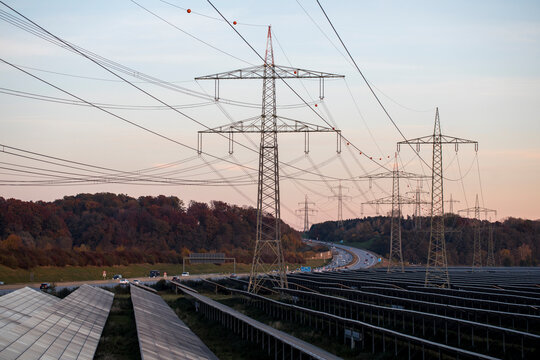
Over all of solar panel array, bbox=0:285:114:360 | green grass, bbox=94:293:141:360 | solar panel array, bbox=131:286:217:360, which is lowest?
green grass, bbox=94:293:141:360

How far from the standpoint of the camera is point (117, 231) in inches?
6024

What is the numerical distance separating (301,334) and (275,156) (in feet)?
61.0

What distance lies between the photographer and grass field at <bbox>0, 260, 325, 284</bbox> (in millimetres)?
93750

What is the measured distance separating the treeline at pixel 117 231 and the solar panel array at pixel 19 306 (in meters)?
54.2

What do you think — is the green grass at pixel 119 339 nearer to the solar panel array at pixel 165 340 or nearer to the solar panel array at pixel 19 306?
the solar panel array at pixel 165 340

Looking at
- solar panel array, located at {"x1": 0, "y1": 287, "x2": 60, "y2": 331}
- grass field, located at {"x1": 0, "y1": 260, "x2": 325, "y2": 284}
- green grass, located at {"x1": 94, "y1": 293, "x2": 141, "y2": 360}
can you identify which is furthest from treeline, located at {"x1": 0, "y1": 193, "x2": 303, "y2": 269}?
green grass, located at {"x1": 94, "y1": 293, "x2": 141, "y2": 360}

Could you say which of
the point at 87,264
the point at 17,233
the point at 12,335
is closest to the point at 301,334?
the point at 12,335

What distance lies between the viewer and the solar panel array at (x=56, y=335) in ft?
78.2

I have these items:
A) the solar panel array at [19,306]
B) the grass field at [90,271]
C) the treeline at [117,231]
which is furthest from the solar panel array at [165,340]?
the treeline at [117,231]

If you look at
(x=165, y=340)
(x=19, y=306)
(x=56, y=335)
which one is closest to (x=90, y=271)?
(x=19, y=306)

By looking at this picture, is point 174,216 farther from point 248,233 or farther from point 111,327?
point 111,327

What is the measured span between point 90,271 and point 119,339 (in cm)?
7858

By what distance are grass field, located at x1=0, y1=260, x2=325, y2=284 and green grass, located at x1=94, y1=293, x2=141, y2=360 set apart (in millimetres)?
49005

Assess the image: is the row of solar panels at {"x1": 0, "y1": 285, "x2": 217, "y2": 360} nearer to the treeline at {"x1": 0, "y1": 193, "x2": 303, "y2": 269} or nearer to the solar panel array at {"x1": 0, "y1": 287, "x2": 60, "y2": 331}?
the solar panel array at {"x1": 0, "y1": 287, "x2": 60, "y2": 331}
